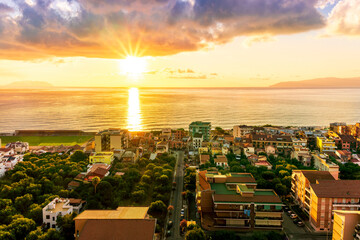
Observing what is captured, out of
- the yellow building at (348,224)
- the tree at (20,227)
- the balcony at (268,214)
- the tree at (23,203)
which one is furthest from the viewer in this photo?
the tree at (23,203)

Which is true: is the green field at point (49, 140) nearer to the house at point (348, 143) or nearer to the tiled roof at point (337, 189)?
the tiled roof at point (337, 189)

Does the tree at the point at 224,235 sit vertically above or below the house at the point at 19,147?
below

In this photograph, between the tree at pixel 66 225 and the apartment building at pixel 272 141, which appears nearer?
the tree at pixel 66 225

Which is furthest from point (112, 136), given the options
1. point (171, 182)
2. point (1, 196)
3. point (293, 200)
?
point (293, 200)

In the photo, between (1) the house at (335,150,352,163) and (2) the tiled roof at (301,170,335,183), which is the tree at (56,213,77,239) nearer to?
(2) the tiled roof at (301,170,335,183)

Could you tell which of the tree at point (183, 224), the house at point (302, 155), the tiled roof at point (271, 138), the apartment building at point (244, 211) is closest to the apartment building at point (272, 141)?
the tiled roof at point (271, 138)

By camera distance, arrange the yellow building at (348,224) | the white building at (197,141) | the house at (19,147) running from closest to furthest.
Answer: the yellow building at (348,224), the house at (19,147), the white building at (197,141)

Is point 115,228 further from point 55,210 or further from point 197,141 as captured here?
point 197,141
